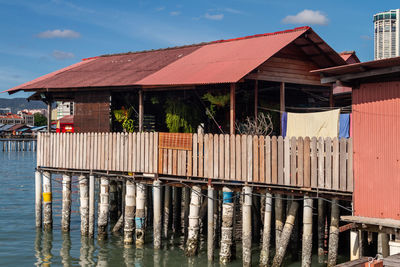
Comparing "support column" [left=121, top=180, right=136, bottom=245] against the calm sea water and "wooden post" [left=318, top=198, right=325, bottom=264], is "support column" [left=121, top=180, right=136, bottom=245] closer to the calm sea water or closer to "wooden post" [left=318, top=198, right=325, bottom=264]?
the calm sea water

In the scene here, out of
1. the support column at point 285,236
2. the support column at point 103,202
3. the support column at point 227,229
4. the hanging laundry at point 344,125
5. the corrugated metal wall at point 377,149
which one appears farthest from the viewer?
the support column at point 103,202

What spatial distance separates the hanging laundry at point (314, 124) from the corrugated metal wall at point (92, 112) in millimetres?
8364

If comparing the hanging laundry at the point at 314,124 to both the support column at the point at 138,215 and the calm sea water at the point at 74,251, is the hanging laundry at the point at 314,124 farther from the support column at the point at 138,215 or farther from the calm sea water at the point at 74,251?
the support column at the point at 138,215

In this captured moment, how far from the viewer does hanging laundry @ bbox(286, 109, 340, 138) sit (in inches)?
625

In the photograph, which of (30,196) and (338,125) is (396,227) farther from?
(30,196)

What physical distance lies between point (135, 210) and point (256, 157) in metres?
6.11

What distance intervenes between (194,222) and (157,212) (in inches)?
63.3

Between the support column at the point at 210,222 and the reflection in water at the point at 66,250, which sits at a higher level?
the support column at the point at 210,222

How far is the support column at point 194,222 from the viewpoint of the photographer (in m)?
17.4

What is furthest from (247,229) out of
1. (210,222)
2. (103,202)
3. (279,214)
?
(103,202)

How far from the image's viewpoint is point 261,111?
2105cm

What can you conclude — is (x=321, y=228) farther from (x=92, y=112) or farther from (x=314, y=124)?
(x=92, y=112)

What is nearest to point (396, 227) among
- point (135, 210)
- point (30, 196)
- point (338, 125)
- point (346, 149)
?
point (346, 149)

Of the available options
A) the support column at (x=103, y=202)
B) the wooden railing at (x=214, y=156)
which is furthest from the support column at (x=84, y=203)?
the support column at (x=103, y=202)
